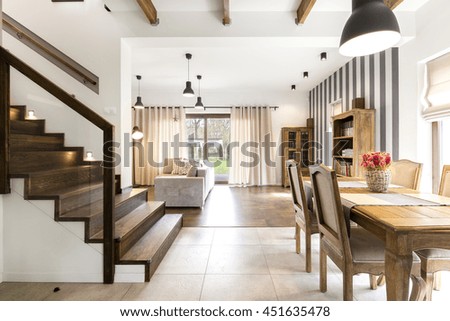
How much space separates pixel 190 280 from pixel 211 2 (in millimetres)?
3194

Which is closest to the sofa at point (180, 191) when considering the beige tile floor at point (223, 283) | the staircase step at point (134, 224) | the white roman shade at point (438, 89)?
the staircase step at point (134, 224)

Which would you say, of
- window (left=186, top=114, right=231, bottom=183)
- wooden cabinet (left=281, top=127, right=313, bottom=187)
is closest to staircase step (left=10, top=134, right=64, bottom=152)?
window (left=186, top=114, right=231, bottom=183)

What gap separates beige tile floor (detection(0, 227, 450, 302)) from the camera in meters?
1.76

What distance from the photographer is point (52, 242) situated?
195 centimetres

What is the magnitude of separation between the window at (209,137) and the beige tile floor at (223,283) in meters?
4.87

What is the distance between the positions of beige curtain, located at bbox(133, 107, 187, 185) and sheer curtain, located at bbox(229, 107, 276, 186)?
1.69 metres

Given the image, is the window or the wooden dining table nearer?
the wooden dining table

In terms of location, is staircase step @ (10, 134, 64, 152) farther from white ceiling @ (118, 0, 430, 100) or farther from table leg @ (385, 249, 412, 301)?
table leg @ (385, 249, 412, 301)

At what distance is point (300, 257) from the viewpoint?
7.95ft

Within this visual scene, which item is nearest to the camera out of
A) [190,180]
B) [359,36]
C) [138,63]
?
[359,36]

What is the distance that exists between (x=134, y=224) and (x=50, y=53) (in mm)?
2525

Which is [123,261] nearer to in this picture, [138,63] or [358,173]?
[358,173]
